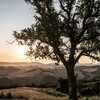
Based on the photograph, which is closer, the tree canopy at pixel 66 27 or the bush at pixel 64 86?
the tree canopy at pixel 66 27

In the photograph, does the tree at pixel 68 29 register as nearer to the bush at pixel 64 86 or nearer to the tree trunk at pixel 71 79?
the tree trunk at pixel 71 79

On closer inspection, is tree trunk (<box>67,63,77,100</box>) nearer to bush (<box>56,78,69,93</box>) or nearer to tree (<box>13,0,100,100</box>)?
tree (<box>13,0,100,100</box>)

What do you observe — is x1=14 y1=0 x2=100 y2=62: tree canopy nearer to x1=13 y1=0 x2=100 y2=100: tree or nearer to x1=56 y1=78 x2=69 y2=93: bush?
x1=13 y1=0 x2=100 y2=100: tree

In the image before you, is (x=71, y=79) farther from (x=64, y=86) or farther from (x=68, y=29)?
(x=64, y=86)

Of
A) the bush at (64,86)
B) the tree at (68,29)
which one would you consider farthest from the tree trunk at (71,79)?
the bush at (64,86)

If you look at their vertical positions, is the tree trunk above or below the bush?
below

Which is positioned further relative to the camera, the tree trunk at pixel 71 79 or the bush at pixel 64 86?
the bush at pixel 64 86

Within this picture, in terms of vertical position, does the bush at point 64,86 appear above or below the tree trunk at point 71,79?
above

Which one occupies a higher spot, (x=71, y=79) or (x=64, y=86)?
(x=64, y=86)

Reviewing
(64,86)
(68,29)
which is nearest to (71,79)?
(68,29)

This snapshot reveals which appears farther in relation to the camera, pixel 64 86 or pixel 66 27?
pixel 64 86

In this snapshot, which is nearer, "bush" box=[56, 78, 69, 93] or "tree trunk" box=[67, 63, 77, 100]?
"tree trunk" box=[67, 63, 77, 100]

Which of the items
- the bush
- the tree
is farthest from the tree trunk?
the bush

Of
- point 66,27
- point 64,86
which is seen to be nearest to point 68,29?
point 66,27
